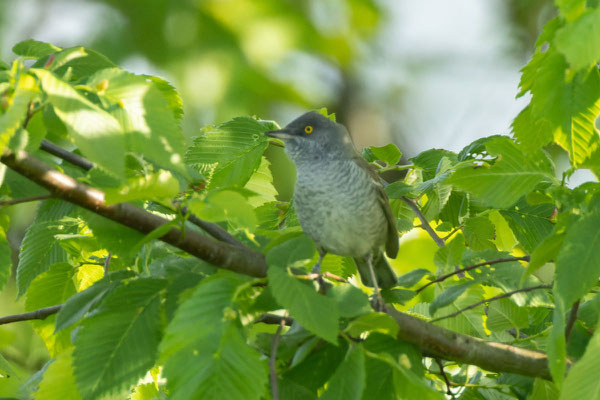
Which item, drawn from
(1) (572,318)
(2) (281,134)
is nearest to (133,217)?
(1) (572,318)

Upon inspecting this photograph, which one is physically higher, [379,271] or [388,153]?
[388,153]

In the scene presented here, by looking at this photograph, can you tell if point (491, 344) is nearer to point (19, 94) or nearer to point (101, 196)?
point (101, 196)

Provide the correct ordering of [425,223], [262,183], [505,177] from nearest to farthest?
[505,177], [425,223], [262,183]

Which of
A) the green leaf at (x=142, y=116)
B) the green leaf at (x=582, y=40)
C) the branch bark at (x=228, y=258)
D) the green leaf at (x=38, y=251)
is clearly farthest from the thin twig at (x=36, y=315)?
the green leaf at (x=582, y=40)

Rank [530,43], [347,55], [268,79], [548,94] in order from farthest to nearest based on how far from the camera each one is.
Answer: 1. [530,43]
2. [347,55]
3. [268,79]
4. [548,94]

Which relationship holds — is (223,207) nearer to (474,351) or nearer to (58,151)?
(58,151)

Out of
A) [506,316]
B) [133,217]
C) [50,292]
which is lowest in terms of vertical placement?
[50,292]

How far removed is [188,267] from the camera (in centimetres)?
200

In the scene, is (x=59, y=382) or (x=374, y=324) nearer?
(x=374, y=324)

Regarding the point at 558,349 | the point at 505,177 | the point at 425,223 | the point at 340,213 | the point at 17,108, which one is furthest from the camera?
the point at 340,213

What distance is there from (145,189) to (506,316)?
1.59 meters

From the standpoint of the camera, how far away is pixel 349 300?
A: 5.94ft

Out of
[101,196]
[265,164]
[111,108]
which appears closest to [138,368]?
[101,196]

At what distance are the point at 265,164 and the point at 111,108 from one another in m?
1.85
